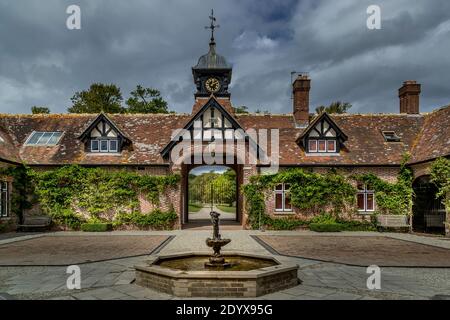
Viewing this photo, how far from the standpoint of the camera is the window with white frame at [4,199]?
19.8 meters

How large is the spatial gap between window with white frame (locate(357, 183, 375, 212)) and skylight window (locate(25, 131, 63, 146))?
19.0 meters

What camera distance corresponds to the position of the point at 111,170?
70.6ft

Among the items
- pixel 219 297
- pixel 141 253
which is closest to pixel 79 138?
pixel 141 253

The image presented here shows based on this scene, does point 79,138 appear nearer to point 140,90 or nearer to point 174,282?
point 174,282

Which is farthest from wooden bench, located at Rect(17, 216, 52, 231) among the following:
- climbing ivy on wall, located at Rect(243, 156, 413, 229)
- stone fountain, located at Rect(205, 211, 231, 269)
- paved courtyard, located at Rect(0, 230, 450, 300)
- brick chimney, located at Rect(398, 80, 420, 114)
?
brick chimney, located at Rect(398, 80, 420, 114)

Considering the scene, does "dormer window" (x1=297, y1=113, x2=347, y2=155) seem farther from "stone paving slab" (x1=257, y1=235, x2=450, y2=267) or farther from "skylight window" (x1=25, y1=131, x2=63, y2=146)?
"skylight window" (x1=25, y1=131, x2=63, y2=146)

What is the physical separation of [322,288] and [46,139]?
2116cm

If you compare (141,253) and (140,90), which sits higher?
(140,90)

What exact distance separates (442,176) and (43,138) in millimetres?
23129

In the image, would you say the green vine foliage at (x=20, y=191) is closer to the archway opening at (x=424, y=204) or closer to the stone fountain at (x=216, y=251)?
the stone fountain at (x=216, y=251)

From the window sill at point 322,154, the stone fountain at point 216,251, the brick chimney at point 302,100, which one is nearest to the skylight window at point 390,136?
the window sill at point 322,154

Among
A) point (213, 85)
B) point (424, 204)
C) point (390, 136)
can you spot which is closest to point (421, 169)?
point (424, 204)

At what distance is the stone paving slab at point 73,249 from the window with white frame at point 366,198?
1175cm

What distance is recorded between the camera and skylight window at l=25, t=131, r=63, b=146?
2334 cm
